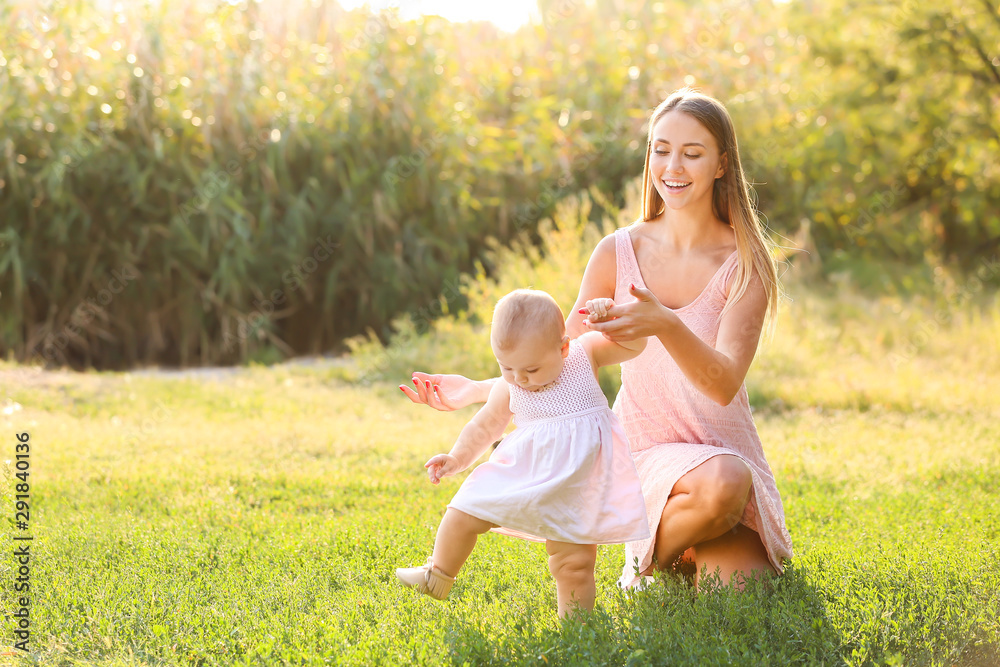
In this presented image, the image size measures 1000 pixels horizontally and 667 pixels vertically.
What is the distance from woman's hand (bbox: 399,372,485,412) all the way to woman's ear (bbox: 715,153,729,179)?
3.19 ft

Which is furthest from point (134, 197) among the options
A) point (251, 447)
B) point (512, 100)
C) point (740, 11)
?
point (740, 11)

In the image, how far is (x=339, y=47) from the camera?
871cm

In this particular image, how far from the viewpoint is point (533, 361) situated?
236cm

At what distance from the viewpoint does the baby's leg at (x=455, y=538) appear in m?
2.38

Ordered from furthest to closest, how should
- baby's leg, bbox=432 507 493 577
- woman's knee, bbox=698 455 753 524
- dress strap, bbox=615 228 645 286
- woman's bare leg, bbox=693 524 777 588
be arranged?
dress strap, bbox=615 228 645 286
woman's bare leg, bbox=693 524 777 588
woman's knee, bbox=698 455 753 524
baby's leg, bbox=432 507 493 577

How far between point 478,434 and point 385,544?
0.78 meters

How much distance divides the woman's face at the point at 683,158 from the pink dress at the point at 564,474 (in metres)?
0.61

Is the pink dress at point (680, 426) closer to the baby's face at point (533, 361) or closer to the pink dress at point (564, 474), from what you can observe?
the pink dress at point (564, 474)

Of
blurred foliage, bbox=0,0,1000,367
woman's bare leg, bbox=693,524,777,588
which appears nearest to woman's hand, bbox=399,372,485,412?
woman's bare leg, bbox=693,524,777,588

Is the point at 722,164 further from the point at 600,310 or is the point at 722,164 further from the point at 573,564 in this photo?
the point at 573,564

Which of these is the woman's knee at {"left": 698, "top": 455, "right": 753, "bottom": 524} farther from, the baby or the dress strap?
the dress strap

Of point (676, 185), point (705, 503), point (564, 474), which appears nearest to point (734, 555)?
point (705, 503)

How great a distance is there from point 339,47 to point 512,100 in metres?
2.19

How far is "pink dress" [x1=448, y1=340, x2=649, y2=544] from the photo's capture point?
2320 millimetres
